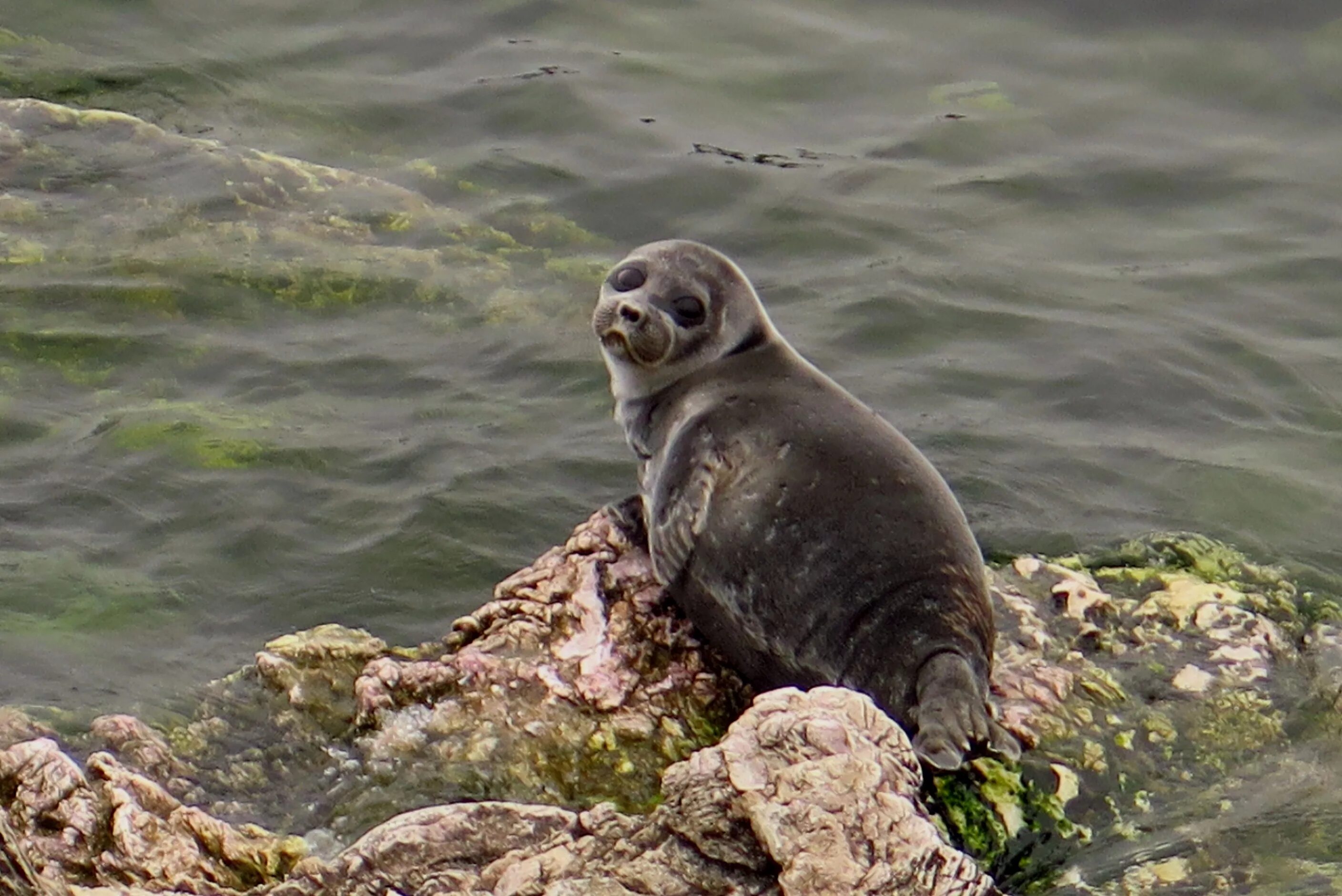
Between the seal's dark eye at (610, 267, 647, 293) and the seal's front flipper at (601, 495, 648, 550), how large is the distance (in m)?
0.86

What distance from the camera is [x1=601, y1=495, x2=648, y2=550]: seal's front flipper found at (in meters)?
6.04

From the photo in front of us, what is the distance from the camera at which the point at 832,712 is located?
12.7 feet

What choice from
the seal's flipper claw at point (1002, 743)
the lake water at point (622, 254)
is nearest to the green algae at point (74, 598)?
the lake water at point (622, 254)

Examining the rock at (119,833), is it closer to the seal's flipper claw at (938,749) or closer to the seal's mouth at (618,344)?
the seal's flipper claw at (938,749)

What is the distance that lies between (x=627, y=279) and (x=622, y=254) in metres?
3.58

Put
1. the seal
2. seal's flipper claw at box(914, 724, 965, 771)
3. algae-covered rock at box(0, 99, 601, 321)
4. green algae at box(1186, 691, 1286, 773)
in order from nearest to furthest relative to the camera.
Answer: seal's flipper claw at box(914, 724, 965, 771)
the seal
green algae at box(1186, 691, 1286, 773)
algae-covered rock at box(0, 99, 601, 321)

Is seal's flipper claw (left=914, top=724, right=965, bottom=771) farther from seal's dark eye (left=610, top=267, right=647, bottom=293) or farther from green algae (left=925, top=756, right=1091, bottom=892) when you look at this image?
seal's dark eye (left=610, top=267, right=647, bottom=293)

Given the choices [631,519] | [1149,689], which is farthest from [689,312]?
[1149,689]

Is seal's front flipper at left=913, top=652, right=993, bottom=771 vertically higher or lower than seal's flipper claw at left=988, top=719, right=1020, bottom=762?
higher

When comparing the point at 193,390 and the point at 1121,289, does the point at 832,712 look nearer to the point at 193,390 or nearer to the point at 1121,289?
the point at 193,390

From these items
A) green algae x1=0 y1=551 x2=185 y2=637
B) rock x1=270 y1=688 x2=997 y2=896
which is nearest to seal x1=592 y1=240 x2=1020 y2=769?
rock x1=270 y1=688 x2=997 y2=896

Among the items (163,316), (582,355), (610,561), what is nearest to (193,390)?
(163,316)

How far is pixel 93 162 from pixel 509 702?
6.58m

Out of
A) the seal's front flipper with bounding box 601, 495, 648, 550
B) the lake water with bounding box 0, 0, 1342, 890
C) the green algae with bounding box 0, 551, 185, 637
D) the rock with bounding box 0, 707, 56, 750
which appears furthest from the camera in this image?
the lake water with bounding box 0, 0, 1342, 890
